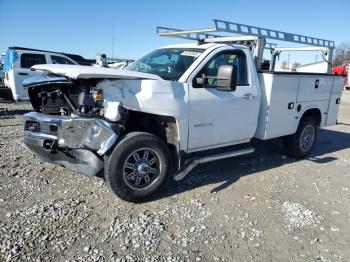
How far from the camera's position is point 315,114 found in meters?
7.26

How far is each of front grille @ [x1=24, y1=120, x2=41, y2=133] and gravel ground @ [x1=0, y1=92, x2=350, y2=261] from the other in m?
0.75

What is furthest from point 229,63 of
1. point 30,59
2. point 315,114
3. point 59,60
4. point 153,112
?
point 59,60

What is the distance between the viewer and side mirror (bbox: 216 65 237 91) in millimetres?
4738

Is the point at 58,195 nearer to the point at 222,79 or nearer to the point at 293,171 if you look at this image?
the point at 222,79

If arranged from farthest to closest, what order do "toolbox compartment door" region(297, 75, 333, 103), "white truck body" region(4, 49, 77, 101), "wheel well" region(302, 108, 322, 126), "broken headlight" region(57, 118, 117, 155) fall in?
1. "white truck body" region(4, 49, 77, 101)
2. "wheel well" region(302, 108, 322, 126)
3. "toolbox compartment door" region(297, 75, 333, 103)
4. "broken headlight" region(57, 118, 117, 155)

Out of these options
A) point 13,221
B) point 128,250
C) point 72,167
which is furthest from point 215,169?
point 13,221

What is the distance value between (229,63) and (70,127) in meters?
2.58

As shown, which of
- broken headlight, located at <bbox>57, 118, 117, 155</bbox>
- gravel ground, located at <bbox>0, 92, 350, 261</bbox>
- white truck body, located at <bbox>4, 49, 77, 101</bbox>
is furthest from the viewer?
white truck body, located at <bbox>4, 49, 77, 101</bbox>

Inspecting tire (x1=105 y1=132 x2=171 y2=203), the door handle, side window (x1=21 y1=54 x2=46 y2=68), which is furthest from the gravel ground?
side window (x1=21 y1=54 x2=46 y2=68)

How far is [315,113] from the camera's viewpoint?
7242 mm

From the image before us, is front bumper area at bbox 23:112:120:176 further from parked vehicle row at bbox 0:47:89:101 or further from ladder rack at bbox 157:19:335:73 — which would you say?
parked vehicle row at bbox 0:47:89:101

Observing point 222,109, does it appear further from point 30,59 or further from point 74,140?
point 30,59

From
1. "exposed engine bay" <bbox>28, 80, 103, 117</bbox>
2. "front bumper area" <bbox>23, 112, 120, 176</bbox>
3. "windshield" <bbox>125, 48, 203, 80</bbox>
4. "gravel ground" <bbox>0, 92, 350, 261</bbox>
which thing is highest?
"windshield" <bbox>125, 48, 203, 80</bbox>

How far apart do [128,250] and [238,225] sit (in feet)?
4.37
